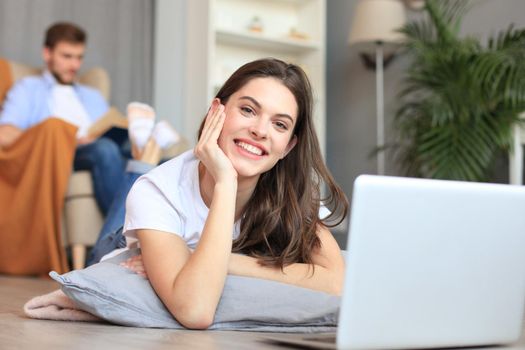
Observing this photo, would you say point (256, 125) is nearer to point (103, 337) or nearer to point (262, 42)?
point (103, 337)

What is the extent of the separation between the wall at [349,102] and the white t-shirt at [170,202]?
2.55m

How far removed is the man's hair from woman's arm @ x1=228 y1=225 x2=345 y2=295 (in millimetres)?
2285

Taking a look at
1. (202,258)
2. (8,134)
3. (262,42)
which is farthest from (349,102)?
(202,258)

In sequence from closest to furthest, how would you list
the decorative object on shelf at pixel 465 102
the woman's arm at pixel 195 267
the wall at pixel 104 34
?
the woman's arm at pixel 195 267 → the decorative object on shelf at pixel 465 102 → the wall at pixel 104 34

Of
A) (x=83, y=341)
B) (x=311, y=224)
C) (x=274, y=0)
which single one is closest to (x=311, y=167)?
(x=311, y=224)

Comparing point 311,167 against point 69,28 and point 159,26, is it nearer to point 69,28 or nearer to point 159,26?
point 69,28

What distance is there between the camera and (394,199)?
2.96ft

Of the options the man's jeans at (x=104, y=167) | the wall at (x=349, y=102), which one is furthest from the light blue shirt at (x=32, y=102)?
the wall at (x=349, y=102)

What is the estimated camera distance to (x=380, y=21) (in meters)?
3.75

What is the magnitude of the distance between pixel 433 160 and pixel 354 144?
1.25 meters

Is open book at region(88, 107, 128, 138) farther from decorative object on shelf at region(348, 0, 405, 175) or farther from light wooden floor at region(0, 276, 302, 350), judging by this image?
light wooden floor at region(0, 276, 302, 350)

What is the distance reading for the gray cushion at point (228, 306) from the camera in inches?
54.6

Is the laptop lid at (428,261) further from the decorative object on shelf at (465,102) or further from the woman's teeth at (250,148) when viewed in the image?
the decorative object on shelf at (465,102)

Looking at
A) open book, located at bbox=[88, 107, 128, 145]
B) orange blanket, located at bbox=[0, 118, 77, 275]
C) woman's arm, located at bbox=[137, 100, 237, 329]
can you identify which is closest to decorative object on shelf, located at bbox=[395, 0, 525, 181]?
open book, located at bbox=[88, 107, 128, 145]
